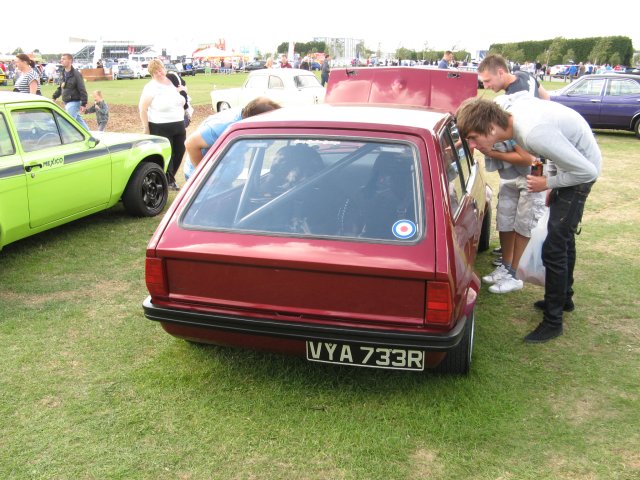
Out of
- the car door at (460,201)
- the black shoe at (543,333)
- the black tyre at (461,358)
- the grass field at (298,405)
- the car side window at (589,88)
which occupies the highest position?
the car side window at (589,88)

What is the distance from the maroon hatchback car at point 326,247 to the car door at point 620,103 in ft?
37.5

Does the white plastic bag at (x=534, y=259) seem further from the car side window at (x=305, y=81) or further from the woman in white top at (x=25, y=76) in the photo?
the car side window at (x=305, y=81)

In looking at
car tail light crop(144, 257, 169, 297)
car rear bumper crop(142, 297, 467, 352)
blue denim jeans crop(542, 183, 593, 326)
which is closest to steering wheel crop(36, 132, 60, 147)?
car tail light crop(144, 257, 169, 297)

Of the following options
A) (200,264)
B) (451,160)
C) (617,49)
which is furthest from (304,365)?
(617,49)

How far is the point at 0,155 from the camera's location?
4.96 metres

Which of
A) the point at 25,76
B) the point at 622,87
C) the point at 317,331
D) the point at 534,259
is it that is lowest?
the point at 534,259

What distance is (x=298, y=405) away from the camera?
10.2 ft

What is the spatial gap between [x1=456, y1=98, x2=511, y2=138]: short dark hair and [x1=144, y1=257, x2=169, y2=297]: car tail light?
1977 mm

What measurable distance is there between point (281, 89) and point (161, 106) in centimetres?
865

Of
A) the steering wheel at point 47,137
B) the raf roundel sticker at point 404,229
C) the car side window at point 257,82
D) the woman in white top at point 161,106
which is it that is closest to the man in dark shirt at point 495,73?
the raf roundel sticker at point 404,229

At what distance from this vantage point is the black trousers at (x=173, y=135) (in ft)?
24.7

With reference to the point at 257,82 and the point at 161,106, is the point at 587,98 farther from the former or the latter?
the point at 161,106

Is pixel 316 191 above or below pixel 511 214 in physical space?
above

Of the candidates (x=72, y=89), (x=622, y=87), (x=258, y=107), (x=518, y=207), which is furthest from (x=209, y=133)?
(x=622, y=87)
